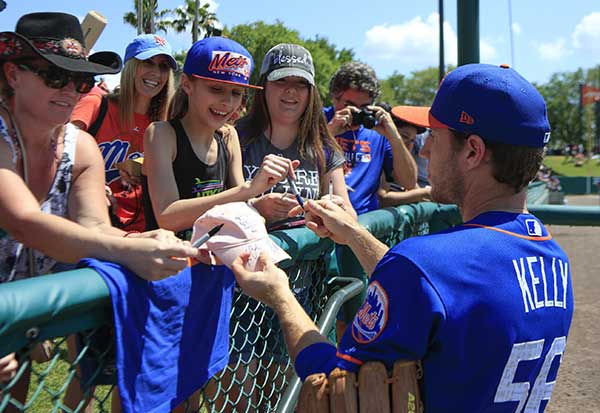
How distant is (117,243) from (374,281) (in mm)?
670

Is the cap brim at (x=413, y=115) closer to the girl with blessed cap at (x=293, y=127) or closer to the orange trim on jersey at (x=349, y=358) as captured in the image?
the girl with blessed cap at (x=293, y=127)

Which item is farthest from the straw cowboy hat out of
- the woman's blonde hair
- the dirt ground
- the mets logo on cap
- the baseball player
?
the dirt ground

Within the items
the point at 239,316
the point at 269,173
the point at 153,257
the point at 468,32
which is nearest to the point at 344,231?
the point at 269,173

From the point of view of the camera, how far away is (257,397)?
2.81m

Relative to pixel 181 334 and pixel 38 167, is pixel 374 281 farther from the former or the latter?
pixel 38 167

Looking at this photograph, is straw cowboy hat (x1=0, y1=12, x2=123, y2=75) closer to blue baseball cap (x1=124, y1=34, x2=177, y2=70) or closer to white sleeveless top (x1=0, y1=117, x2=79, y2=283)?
white sleeveless top (x1=0, y1=117, x2=79, y2=283)

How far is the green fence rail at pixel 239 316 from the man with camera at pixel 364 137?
0.32 meters

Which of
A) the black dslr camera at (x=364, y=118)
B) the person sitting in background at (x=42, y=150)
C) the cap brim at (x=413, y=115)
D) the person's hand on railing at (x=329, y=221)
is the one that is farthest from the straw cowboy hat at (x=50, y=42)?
the black dslr camera at (x=364, y=118)

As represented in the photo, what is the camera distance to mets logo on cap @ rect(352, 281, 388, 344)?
171cm

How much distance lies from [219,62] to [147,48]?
1290mm

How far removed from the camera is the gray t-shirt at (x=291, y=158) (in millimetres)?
Answer: 3205

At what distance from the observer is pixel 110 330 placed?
1.55m

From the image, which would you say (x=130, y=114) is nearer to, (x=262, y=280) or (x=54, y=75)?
(x=54, y=75)

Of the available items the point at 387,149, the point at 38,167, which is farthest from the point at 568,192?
the point at 38,167
